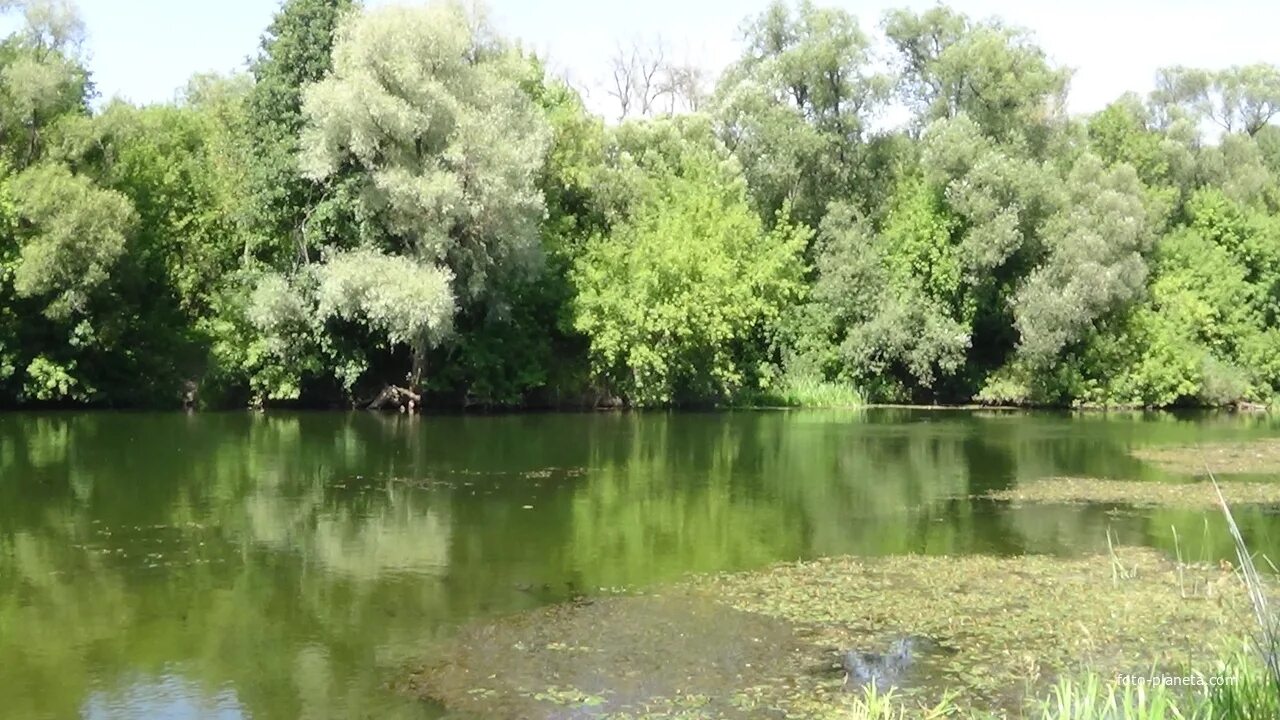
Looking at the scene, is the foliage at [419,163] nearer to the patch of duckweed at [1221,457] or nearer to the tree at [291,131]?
the tree at [291,131]

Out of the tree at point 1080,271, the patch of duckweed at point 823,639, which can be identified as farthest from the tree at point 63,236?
the tree at point 1080,271

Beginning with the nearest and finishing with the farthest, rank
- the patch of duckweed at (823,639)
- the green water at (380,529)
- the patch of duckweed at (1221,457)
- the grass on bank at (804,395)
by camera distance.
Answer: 1. the patch of duckweed at (823,639)
2. the green water at (380,529)
3. the patch of duckweed at (1221,457)
4. the grass on bank at (804,395)

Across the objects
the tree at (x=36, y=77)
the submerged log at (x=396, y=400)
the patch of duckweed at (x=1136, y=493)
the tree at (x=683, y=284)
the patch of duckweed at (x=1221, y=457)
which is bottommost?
the patch of duckweed at (x=1136, y=493)

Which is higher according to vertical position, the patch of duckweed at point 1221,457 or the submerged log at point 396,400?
the submerged log at point 396,400

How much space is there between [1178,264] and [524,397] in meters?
30.6

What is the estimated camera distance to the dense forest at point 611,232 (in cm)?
3753

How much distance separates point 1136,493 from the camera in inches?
869

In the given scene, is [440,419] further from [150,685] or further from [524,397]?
[150,685]

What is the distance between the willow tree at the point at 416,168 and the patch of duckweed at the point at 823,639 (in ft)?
79.2

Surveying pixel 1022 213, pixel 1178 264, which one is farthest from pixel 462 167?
pixel 1178 264

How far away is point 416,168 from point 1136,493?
2441cm

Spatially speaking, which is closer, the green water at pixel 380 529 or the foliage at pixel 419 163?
the green water at pixel 380 529

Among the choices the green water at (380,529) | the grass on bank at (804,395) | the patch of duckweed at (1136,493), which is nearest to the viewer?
the green water at (380,529)

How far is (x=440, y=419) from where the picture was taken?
125 ft
